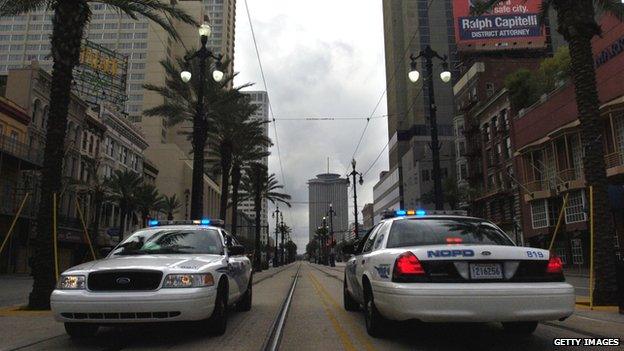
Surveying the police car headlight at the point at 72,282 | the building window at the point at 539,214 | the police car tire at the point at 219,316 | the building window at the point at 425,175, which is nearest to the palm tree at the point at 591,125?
the police car tire at the point at 219,316

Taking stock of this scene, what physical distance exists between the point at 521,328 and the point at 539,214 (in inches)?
1588

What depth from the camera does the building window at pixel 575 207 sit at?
1473 inches

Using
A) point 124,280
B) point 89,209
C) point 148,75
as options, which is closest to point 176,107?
point 124,280

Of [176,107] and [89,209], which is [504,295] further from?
[89,209]

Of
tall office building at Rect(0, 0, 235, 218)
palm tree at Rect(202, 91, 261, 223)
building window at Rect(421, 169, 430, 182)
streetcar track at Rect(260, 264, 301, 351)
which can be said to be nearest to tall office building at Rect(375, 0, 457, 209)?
building window at Rect(421, 169, 430, 182)

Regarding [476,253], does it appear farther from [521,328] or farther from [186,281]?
[186,281]

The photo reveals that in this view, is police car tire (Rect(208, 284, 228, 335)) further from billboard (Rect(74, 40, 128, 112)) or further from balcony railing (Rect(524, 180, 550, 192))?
billboard (Rect(74, 40, 128, 112))

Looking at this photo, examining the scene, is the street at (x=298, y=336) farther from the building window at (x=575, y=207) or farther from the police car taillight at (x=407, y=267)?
the building window at (x=575, y=207)

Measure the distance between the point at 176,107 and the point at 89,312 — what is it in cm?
2237

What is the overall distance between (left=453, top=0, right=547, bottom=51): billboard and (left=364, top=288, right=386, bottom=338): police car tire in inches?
2621

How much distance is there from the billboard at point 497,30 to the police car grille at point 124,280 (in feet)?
223

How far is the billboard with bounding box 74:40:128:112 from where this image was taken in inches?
2245

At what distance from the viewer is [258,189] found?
47688 mm

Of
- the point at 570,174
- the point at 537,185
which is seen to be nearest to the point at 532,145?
the point at 537,185
